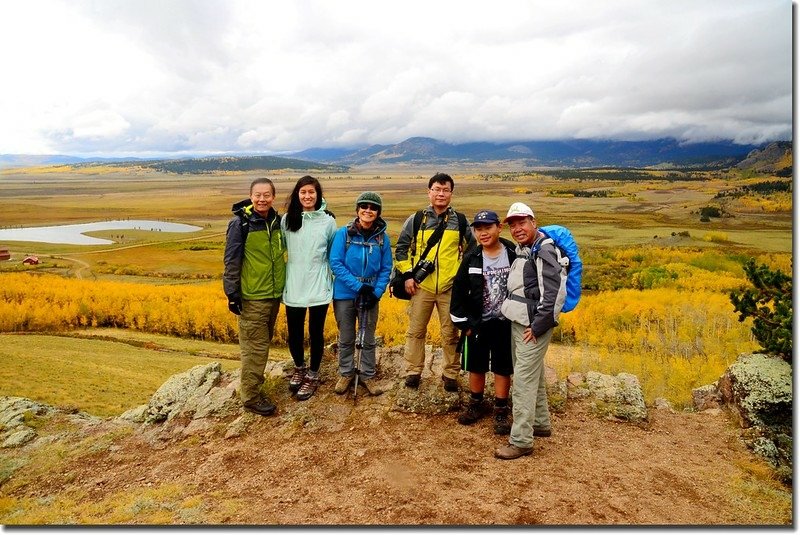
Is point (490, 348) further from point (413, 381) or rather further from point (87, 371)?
point (87, 371)

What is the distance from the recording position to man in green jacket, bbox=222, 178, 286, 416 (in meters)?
6.17

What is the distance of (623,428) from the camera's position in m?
6.73

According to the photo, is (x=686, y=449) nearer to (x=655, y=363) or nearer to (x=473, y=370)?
(x=473, y=370)

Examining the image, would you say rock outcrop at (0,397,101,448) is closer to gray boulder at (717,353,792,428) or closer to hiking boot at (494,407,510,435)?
hiking boot at (494,407,510,435)

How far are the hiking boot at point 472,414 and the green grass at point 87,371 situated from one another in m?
9.22

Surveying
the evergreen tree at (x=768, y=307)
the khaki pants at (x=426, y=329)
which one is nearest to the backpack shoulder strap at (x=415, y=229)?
the khaki pants at (x=426, y=329)

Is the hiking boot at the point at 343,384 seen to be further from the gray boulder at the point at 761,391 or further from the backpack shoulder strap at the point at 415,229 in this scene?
the gray boulder at the point at 761,391

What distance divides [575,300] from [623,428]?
2.64m

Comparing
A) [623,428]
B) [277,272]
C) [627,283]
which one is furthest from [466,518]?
[627,283]

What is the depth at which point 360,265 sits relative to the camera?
6.59 metres

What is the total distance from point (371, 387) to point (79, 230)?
108610 millimetres

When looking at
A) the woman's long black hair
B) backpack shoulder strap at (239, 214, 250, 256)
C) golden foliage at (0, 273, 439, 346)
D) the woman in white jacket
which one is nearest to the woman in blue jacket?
the woman in white jacket

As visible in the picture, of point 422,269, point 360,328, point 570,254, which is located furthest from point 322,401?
point 570,254

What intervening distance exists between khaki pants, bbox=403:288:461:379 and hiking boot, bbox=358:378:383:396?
0.51 m
